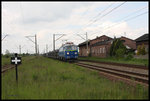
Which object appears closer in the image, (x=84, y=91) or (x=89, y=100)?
(x=89, y=100)

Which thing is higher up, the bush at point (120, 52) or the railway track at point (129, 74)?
the bush at point (120, 52)

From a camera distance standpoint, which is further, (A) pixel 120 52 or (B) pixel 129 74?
(A) pixel 120 52

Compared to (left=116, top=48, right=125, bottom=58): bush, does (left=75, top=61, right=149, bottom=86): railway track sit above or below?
below

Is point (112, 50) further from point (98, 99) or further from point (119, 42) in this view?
point (98, 99)

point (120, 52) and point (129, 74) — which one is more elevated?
point (120, 52)

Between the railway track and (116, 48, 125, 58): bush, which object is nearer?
the railway track

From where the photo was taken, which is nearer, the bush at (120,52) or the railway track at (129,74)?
the railway track at (129,74)

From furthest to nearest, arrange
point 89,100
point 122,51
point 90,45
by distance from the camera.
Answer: point 90,45 → point 122,51 → point 89,100

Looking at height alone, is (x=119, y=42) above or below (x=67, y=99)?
above

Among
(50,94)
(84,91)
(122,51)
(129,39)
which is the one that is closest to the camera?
(50,94)

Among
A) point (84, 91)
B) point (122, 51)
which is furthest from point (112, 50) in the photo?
point (84, 91)

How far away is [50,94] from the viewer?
18.9 ft

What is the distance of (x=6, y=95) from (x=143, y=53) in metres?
33.4

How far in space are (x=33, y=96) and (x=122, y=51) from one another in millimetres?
25157
